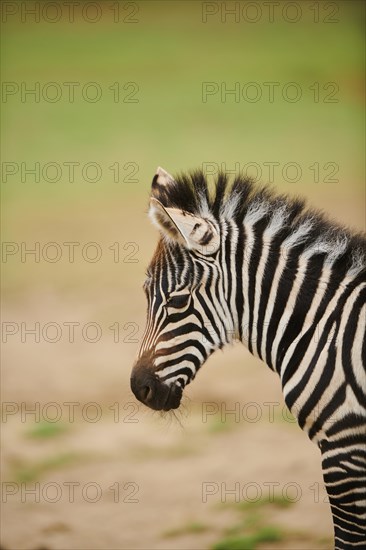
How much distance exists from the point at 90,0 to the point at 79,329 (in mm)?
5531

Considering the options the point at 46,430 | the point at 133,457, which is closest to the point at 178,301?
the point at 133,457

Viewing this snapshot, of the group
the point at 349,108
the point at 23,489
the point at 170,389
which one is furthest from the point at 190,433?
the point at 349,108

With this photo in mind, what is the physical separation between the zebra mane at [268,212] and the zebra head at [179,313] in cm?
6

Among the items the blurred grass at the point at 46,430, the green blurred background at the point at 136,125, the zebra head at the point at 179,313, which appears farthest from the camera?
the green blurred background at the point at 136,125

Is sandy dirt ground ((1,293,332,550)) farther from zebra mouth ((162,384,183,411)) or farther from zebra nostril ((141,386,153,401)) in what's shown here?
zebra nostril ((141,386,153,401))

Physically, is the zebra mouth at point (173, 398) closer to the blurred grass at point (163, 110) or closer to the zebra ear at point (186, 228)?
the zebra ear at point (186, 228)

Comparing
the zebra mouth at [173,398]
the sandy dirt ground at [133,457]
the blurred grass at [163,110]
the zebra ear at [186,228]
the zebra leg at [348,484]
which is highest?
the blurred grass at [163,110]

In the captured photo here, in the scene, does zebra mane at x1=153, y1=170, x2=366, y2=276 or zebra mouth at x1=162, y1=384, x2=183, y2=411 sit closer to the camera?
zebra mane at x1=153, y1=170, x2=366, y2=276

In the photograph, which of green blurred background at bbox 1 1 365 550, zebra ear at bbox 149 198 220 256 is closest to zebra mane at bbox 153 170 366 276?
zebra ear at bbox 149 198 220 256

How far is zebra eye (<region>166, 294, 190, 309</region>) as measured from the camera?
163 inches

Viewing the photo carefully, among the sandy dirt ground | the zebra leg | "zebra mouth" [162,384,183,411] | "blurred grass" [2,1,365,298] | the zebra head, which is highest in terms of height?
"blurred grass" [2,1,365,298]

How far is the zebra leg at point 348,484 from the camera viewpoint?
3.88 metres

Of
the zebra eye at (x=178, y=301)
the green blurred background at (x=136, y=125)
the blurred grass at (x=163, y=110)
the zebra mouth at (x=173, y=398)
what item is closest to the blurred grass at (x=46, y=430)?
the green blurred background at (x=136, y=125)

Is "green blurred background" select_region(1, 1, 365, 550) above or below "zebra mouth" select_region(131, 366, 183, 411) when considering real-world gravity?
above
